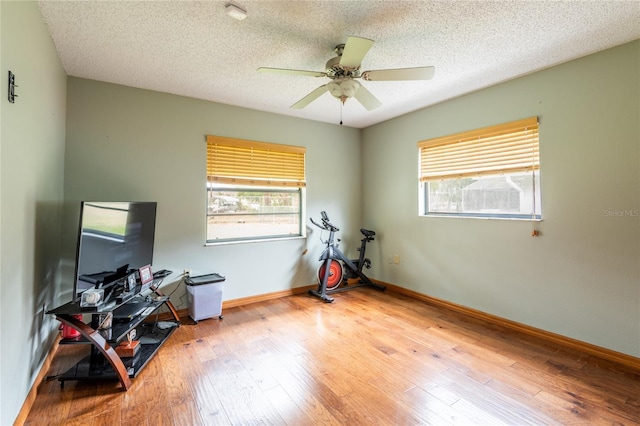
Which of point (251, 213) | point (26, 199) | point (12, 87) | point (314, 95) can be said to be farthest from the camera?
point (251, 213)

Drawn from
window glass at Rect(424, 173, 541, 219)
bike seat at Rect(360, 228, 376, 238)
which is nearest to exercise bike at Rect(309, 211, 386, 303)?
bike seat at Rect(360, 228, 376, 238)

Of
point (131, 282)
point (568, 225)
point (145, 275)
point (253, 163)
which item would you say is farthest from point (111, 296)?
point (568, 225)

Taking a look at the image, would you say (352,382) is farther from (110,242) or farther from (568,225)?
(568,225)

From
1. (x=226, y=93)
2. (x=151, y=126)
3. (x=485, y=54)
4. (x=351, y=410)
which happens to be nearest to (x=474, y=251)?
(x=485, y=54)

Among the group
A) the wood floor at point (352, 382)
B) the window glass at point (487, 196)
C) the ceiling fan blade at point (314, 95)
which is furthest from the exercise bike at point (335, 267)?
the ceiling fan blade at point (314, 95)

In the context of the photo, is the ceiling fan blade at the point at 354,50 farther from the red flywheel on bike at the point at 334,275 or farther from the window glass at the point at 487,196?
the red flywheel on bike at the point at 334,275

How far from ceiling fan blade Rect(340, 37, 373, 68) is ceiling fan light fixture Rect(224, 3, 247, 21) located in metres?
0.68

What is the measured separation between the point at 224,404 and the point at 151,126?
2.79 meters

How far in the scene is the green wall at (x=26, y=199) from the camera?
4.87ft

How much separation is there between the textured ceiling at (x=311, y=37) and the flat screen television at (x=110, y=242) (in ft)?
4.11

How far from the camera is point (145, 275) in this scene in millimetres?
2592

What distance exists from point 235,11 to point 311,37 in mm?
579

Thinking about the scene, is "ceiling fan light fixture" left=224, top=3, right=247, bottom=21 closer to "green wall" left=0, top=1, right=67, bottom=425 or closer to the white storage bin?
"green wall" left=0, top=1, right=67, bottom=425

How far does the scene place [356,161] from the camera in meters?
4.80
